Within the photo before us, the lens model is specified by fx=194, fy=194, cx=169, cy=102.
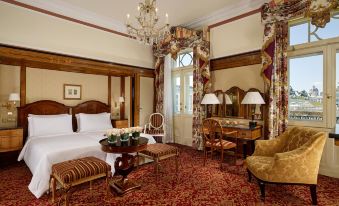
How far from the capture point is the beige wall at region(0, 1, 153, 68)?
397 cm

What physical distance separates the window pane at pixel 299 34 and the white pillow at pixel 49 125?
16.9ft

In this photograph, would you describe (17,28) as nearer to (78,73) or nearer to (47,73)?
(47,73)

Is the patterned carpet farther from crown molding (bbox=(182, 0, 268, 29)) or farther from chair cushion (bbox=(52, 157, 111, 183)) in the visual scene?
crown molding (bbox=(182, 0, 268, 29))

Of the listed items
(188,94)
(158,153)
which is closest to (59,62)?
(158,153)

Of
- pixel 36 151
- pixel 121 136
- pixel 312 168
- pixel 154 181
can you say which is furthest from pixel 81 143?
pixel 312 168

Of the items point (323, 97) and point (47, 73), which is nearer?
point (323, 97)

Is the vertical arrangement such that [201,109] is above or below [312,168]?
above

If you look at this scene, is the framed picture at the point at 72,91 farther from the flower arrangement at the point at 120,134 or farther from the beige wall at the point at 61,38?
the flower arrangement at the point at 120,134

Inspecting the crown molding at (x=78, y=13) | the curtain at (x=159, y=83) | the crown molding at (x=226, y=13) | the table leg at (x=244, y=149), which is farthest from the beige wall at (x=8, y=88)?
the table leg at (x=244, y=149)

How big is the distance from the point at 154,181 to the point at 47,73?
3.69m

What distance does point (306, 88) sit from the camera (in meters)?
3.73

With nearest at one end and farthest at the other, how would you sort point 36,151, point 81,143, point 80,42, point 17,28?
1. point 36,151
2. point 81,143
3. point 17,28
4. point 80,42

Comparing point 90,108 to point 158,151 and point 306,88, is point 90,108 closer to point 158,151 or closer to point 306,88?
point 158,151

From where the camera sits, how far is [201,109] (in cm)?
511
